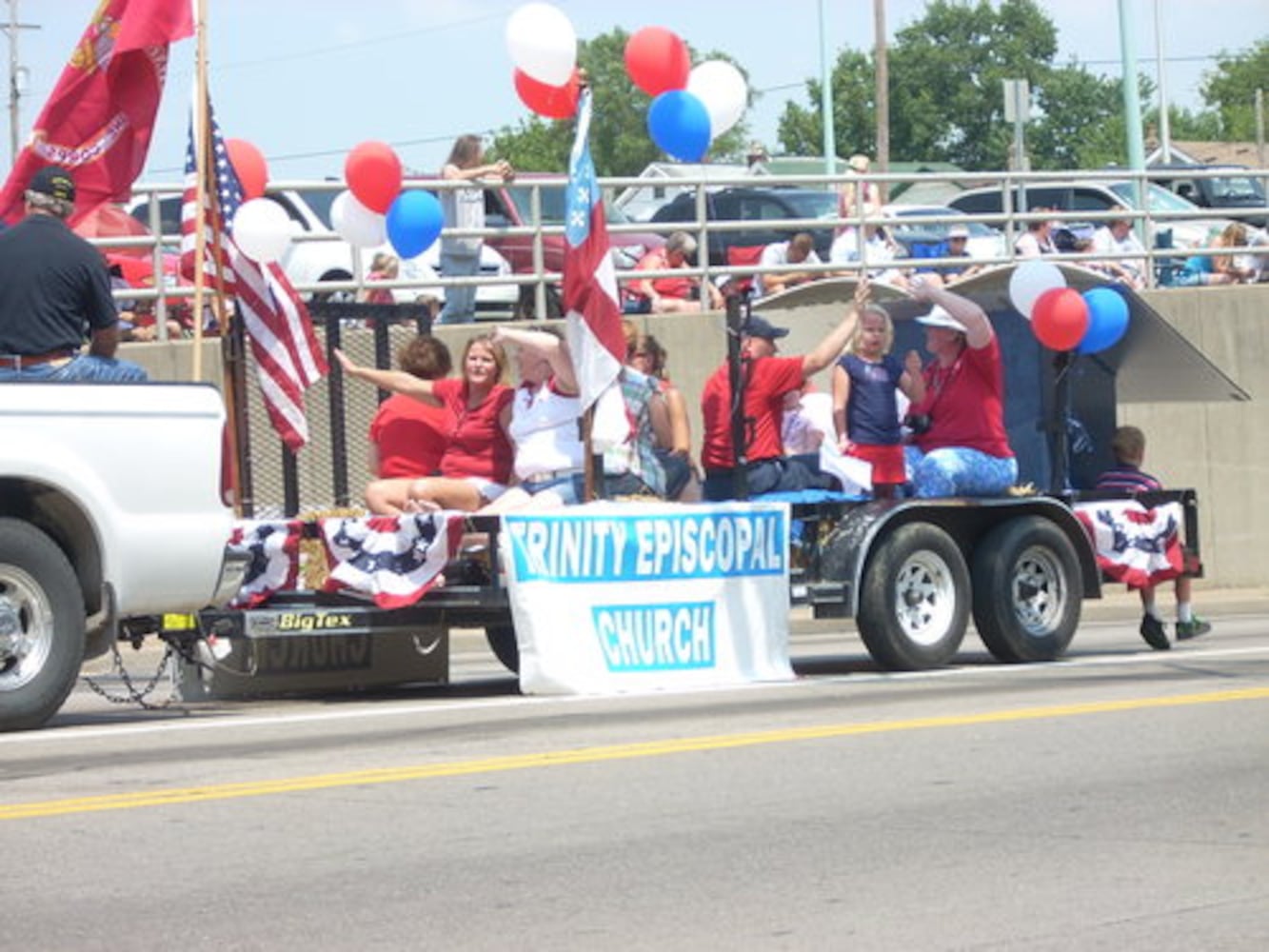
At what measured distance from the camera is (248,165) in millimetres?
17453

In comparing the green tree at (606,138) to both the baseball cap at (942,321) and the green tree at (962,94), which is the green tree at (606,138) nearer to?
the green tree at (962,94)

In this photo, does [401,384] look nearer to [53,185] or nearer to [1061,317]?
[53,185]

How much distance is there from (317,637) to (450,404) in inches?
62.4

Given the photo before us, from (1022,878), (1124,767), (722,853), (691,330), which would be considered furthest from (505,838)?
(691,330)

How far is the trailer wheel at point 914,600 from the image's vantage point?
14.6m

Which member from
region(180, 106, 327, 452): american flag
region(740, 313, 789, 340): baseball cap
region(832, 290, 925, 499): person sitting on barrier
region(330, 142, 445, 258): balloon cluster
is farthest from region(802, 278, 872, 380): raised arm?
region(330, 142, 445, 258): balloon cluster

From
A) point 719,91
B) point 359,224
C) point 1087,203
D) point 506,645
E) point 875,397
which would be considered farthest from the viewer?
point 1087,203

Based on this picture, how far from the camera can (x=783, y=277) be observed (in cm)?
2475

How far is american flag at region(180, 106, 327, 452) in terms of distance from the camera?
15.2 m

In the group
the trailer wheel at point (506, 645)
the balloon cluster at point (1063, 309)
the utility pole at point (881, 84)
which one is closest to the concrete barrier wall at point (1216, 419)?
the balloon cluster at point (1063, 309)

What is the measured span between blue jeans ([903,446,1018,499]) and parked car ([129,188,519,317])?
7.74 m

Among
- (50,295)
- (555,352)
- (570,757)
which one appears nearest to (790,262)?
(555,352)

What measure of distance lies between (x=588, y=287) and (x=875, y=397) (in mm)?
1854

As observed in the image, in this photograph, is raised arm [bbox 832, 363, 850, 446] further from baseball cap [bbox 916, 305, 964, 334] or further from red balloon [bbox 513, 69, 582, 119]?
red balloon [bbox 513, 69, 582, 119]
